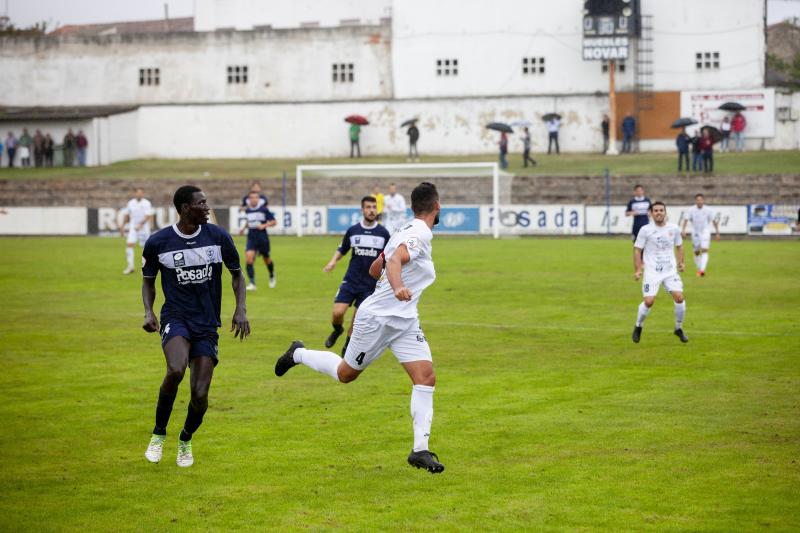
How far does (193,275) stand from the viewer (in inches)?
388

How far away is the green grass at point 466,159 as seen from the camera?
58344 mm

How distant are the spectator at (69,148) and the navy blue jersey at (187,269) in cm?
6655

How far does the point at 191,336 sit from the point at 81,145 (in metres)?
66.8

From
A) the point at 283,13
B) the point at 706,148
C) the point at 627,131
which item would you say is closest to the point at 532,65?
the point at 627,131

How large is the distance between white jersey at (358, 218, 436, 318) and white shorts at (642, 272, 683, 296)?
9.21 meters

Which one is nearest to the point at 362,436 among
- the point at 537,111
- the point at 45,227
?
the point at 45,227

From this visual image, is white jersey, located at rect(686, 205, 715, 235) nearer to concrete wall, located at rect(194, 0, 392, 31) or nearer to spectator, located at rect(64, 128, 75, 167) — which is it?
spectator, located at rect(64, 128, 75, 167)

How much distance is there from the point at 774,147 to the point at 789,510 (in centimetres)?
6485

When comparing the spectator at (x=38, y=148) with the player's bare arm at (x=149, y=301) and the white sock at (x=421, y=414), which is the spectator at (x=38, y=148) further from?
the white sock at (x=421, y=414)

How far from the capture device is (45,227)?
55000mm

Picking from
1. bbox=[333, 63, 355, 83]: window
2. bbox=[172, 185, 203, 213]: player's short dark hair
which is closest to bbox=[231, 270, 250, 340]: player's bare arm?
bbox=[172, 185, 203, 213]: player's short dark hair

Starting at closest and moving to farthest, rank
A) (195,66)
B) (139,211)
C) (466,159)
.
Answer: (139,211) → (466,159) → (195,66)

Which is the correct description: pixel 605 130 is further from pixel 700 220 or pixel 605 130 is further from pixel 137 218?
pixel 137 218

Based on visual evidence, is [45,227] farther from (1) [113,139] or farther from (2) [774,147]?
(2) [774,147]
